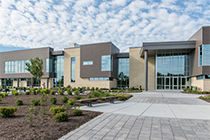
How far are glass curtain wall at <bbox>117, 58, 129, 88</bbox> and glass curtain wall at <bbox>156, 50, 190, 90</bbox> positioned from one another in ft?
26.9

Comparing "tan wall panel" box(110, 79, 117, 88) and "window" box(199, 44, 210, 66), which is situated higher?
"window" box(199, 44, 210, 66)

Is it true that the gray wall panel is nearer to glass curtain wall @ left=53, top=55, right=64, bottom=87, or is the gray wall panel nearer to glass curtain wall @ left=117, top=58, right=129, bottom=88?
glass curtain wall @ left=53, top=55, right=64, bottom=87

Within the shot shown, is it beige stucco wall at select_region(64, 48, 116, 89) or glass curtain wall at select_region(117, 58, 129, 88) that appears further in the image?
glass curtain wall at select_region(117, 58, 129, 88)

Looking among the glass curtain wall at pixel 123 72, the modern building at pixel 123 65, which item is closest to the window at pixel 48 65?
the modern building at pixel 123 65

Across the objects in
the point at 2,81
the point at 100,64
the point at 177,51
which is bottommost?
the point at 2,81

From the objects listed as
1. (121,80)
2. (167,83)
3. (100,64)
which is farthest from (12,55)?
(167,83)

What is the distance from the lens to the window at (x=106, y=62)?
34875 millimetres

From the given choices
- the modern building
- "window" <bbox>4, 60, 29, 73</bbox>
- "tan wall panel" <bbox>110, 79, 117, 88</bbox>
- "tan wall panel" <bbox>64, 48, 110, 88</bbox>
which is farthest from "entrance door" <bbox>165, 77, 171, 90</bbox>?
"window" <bbox>4, 60, 29, 73</bbox>

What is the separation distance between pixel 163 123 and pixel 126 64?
3287 centimetres

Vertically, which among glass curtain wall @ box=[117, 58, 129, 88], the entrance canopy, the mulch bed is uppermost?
the entrance canopy

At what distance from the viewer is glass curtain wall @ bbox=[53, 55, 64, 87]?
41656 millimetres

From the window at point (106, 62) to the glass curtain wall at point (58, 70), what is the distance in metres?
12.5

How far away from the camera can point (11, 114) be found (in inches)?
282

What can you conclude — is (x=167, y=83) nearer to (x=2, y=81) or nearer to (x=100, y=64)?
(x=100, y=64)
